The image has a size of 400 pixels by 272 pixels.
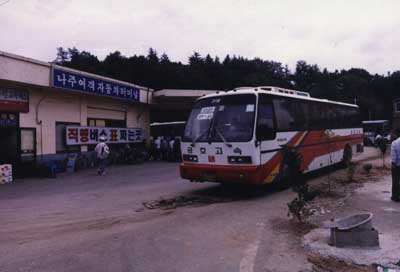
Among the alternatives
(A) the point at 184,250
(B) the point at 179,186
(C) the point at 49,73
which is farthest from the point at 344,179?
(C) the point at 49,73

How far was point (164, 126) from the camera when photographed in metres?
28.8

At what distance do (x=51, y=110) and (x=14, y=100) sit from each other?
214cm

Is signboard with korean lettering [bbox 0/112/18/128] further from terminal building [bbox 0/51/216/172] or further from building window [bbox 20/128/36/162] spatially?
building window [bbox 20/128/36/162]

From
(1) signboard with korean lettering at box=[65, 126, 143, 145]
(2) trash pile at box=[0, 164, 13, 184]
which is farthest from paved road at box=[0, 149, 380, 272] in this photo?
(1) signboard with korean lettering at box=[65, 126, 143, 145]

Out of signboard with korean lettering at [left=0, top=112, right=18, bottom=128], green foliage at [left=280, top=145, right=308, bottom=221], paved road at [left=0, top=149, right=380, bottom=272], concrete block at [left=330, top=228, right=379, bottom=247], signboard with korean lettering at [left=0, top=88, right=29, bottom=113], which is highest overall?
signboard with korean lettering at [left=0, top=88, right=29, bottom=113]

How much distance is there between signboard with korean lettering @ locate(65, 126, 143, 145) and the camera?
17.9 metres

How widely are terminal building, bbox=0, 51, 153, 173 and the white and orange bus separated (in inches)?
306

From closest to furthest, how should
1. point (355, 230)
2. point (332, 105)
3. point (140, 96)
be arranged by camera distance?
point (355, 230) → point (332, 105) → point (140, 96)

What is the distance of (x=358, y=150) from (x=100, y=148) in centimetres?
1271

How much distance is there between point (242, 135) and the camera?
9.48m

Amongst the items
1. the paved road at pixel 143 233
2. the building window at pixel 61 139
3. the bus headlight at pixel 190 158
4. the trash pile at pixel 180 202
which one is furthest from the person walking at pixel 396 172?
the building window at pixel 61 139

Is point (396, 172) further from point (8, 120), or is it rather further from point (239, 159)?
point (8, 120)

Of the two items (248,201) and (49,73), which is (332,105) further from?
(49,73)

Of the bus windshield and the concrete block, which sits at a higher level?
the bus windshield
